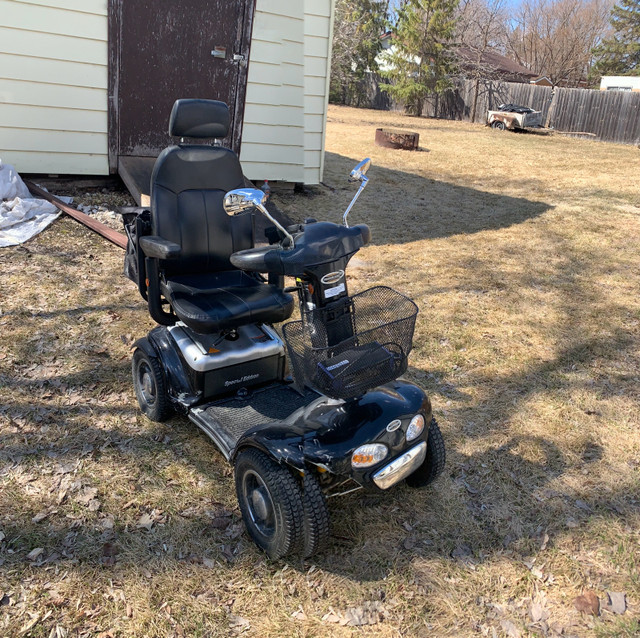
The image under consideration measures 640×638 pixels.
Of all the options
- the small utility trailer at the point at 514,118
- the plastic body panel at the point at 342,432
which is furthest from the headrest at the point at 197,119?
the small utility trailer at the point at 514,118

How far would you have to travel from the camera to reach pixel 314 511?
2197 mm

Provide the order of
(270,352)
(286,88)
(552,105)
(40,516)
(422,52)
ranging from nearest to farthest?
1. (40,516)
2. (270,352)
3. (286,88)
4. (552,105)
5. (422,52)

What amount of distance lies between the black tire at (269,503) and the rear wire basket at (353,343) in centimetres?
37

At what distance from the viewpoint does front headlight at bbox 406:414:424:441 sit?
2289mm

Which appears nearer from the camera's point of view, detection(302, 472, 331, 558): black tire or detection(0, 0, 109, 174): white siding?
detection(302, 472, 331, 558): black tire

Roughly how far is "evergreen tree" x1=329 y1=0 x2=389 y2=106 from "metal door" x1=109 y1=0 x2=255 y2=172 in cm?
2310

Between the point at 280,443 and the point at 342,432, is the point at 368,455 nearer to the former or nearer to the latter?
the point at 342,432

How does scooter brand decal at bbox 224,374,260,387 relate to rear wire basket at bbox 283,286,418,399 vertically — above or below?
below

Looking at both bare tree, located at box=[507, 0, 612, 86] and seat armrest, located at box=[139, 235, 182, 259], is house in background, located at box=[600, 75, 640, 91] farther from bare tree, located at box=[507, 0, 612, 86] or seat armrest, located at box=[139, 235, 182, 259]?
seat armrest, located at box=[139, 235, 182, 259]

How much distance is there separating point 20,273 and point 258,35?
12.6ft

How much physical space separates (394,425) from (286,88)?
586cm

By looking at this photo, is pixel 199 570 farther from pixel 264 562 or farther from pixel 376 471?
pixel 376 471

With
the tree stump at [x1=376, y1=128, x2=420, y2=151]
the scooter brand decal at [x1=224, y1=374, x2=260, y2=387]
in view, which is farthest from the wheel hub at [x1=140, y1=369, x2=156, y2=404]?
the tree stump at [x1=376, y1=128, x2=420, y2=151]

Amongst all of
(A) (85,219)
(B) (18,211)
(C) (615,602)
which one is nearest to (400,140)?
(A) (85,219)
